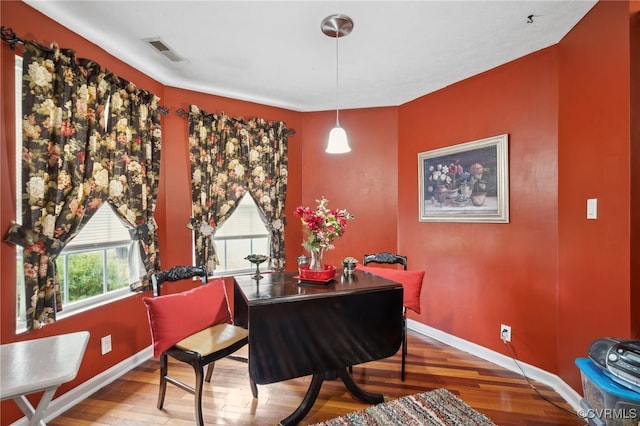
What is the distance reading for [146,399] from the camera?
202 cm

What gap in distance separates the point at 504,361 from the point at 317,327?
1797mm

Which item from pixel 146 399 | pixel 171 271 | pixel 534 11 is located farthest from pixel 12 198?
pixel 534 11

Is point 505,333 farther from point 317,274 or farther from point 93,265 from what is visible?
point 93,265

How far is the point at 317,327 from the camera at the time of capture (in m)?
1.71

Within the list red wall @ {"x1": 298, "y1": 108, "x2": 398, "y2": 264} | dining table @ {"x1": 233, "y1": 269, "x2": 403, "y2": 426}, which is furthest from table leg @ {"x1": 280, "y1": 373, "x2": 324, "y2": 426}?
red wall @ {"x1": 298, "y1": 108, "x2": 398, "y2": 264}

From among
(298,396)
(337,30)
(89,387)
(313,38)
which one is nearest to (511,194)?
(337,30)

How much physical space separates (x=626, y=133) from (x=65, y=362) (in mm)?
2829

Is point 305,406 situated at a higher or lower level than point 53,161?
lower

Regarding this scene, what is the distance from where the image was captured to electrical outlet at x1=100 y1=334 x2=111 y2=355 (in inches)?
85.4

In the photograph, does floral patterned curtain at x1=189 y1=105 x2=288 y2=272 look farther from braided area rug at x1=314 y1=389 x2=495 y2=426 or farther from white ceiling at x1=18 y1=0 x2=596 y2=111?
braided area rug at x1=314 y1=389 x2=495 y2=426

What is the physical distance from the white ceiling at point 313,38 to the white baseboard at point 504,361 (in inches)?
95.1

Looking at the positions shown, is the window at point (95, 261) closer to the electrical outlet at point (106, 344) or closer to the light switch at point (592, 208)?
the electrical outlet at point (106, 344)

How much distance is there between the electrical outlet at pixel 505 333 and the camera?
2422 millimetres

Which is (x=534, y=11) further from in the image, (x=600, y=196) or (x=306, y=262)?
(x=306, y=262)
